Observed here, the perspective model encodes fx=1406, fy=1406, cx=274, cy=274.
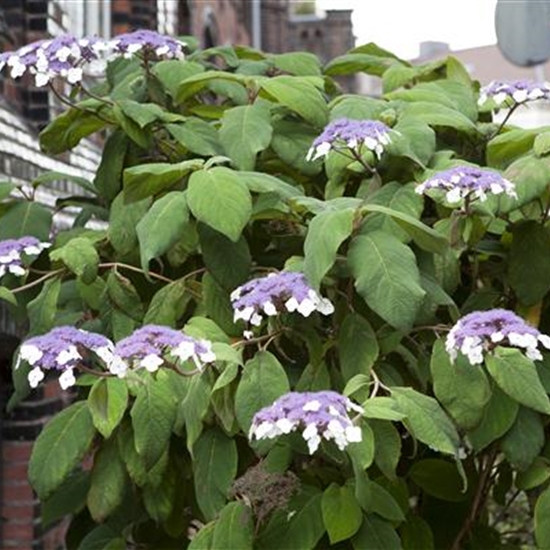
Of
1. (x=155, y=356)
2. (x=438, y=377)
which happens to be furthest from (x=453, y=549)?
(x=155, y=356)

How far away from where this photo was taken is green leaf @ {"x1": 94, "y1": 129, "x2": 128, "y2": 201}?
12.9 ft

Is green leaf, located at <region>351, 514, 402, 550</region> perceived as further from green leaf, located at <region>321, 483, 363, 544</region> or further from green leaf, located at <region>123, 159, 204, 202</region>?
green leaf, located at <region>123, 159, 204, 202</region>

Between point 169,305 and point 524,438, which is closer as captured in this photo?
point 524,438

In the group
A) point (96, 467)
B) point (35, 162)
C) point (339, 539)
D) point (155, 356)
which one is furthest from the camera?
point (35, 162)

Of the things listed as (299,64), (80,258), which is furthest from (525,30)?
(80,258)

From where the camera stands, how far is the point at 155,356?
8.92 feet

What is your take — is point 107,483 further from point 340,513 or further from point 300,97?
point 300,97

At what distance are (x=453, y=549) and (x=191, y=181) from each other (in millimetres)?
1172

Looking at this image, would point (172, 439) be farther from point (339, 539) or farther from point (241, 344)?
point (339, 539)

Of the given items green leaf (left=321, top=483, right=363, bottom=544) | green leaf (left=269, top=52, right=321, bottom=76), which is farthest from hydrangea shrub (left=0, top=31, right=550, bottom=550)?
green leaf (left=269, top=52, right=321, bottom=76)

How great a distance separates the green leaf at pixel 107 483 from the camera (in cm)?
330

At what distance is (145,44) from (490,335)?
59.9 inches

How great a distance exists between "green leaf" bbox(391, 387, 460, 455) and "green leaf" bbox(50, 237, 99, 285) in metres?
0.96

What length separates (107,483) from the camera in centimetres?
332
